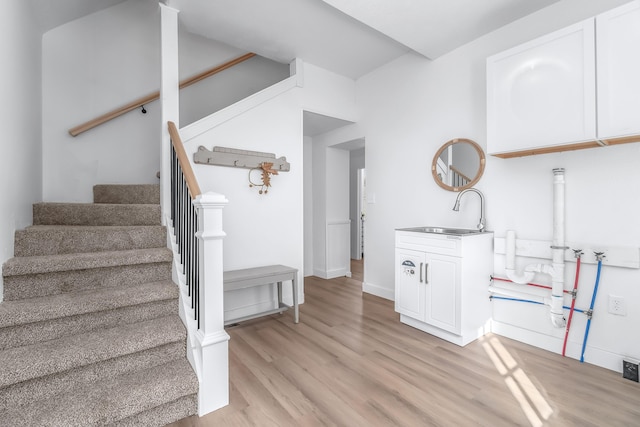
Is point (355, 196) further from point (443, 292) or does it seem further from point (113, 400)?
point (113, 400)

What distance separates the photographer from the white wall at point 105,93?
298cm

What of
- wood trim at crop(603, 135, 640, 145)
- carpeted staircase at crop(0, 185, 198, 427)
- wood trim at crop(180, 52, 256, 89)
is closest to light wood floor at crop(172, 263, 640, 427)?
carpeted staircase at crop(0, 185, 198, 427)

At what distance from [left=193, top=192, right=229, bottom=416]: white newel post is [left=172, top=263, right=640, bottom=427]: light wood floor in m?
0.13

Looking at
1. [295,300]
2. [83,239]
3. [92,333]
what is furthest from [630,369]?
[83,239]

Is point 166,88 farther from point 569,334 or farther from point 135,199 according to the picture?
point 569,334

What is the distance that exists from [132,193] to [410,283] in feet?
9.07

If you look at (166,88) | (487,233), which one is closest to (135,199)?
(166,88)

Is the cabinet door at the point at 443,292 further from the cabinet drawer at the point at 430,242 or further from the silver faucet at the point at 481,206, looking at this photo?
the silver faucet at the point at 481,206

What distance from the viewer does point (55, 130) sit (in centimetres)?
298

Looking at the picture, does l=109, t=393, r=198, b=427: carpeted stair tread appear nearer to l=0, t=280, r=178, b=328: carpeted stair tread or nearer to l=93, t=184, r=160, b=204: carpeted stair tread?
l=0, t=280, r=178, b=328: carpeted stair tread

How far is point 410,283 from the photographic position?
9.09 ft

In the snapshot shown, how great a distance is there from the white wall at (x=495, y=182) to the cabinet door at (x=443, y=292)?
0.53m

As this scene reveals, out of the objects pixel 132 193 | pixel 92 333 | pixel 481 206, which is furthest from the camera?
pixel 132 193

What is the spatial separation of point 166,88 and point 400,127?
2461 millimetres
